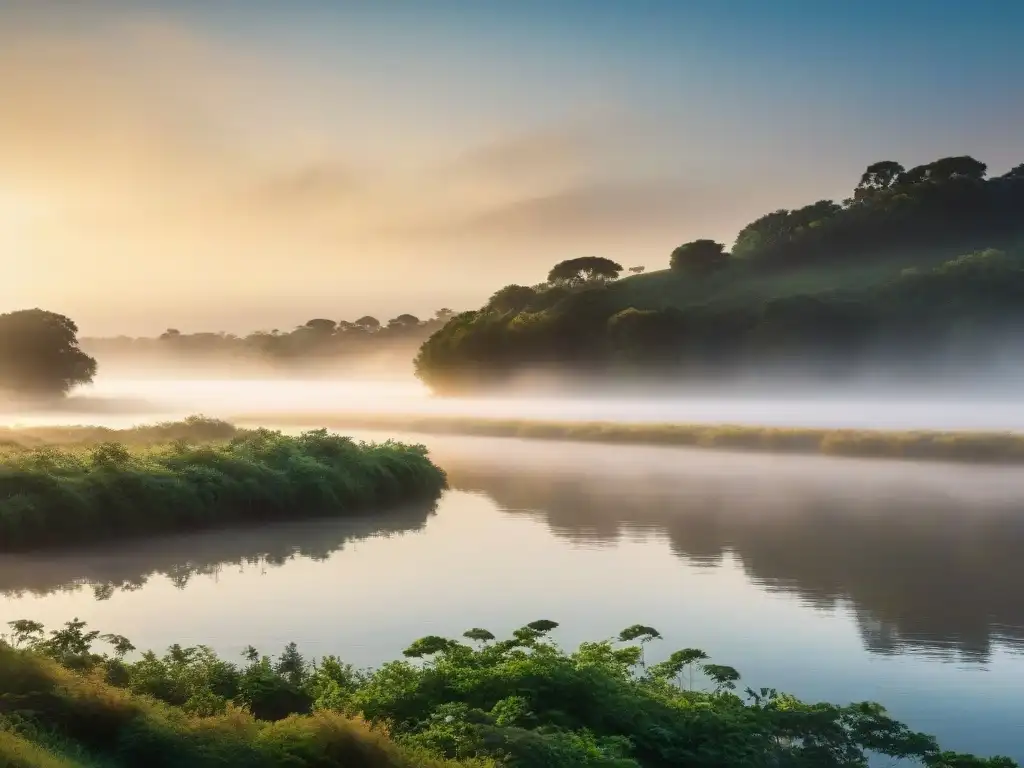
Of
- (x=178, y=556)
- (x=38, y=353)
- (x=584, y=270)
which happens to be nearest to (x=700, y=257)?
(x=584, y=270)

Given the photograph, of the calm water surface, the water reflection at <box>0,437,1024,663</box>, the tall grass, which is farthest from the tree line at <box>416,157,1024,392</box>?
the tall grass

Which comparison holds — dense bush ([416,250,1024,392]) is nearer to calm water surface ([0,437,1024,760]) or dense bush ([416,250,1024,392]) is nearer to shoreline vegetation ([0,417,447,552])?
calm water surface ([0,437,1024,760])

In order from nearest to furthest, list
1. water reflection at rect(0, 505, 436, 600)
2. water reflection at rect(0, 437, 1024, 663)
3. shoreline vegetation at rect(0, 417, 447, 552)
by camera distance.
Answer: water reflection at rect(0, 437, 1024, 663) → water reflection at rect(0, 505, 436, 600) → shoreline vegetation at rect(0, 417, 447, 552)

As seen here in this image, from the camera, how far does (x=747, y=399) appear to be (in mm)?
111438

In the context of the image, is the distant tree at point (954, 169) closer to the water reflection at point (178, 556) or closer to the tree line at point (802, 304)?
the tree line at point (802, 304)

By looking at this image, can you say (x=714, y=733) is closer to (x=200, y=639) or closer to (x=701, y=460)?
(x=200, y=639)

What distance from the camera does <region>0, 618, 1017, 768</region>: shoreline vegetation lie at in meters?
10.6

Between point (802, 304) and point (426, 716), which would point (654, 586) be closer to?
point (426, 716)

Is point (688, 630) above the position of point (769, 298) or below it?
below

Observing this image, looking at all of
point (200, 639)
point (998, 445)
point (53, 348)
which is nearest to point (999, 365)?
point (998, 445)

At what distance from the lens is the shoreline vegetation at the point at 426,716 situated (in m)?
10.6

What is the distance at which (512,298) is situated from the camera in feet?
475

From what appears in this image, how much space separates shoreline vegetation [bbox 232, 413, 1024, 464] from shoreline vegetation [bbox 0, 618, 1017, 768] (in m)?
54.1

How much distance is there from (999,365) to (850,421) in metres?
20.8
